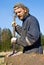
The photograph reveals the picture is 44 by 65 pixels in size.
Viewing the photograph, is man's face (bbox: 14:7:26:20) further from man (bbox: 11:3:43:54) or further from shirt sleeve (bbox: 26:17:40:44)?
shirt sleeve (bbox: 26:17:40:44)

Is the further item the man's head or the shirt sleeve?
the man's head

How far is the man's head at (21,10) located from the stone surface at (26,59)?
0.67m

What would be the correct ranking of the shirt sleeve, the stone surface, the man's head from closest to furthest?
the stone surface → the shirt sleeve → the man's head

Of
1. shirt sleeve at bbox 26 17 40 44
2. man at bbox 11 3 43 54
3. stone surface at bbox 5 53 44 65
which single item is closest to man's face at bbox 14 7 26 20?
man at bbox 11 3 43 54

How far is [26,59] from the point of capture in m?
3.73

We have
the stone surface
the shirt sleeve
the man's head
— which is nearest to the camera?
the stone surface

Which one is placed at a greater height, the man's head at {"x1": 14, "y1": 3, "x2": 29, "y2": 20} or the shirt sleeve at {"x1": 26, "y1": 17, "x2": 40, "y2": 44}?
the man's head at {"x1": 14, "y1": 3, "x2": 29, "y2": 20}

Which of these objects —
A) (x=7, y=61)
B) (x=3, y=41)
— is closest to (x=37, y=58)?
(x=7, y=61)

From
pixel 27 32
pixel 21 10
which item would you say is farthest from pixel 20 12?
pixel 27 32

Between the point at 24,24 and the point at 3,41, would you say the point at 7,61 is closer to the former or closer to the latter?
the point at 24,24

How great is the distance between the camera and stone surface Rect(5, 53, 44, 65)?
353 cm

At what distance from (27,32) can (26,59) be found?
22.7 inches

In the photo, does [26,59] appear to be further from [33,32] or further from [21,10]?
[21,10]

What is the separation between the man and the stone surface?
0.86 ft
